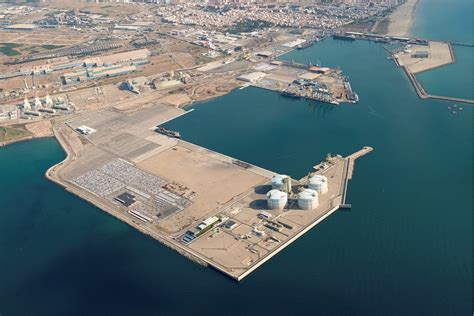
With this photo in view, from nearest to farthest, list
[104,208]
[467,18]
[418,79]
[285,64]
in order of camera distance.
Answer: [104,208] < [418,79] < [285,64] < [467,18]

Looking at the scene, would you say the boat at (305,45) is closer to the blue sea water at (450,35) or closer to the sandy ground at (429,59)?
the sandy ground at (429,59)

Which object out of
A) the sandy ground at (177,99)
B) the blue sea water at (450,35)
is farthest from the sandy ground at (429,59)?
the sandy ground at (177,99)

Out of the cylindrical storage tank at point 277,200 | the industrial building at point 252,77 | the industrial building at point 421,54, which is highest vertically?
the industrial building at point 421,54

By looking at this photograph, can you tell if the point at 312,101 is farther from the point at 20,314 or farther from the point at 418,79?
the point at 20,314

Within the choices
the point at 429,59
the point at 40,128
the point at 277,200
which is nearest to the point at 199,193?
the point at 277,200

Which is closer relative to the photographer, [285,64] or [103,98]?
[103,98]

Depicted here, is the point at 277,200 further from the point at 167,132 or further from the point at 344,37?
the point at 344,37

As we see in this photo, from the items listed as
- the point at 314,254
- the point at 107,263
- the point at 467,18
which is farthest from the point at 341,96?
the point at 467,18

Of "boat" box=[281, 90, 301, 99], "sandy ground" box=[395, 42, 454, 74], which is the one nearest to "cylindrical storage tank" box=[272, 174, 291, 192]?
"boat" box=[281, 90, 301, 99]
